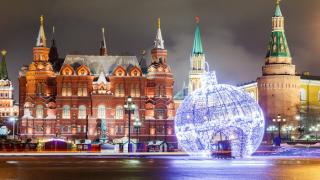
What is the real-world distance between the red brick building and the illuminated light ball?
225ft

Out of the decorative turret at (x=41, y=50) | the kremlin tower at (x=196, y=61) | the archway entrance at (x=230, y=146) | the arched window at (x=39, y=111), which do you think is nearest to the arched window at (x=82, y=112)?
the arched window at (x=39, y=111)

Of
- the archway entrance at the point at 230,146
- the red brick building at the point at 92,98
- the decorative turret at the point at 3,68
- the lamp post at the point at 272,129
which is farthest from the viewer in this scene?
the decorative turret at the point at 3,68

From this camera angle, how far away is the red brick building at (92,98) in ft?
395

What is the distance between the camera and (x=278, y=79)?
14212cm

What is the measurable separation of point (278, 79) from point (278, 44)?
7901 mm

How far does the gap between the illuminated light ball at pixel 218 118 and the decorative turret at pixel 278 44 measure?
9304 cm

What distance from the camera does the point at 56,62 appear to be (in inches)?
5384

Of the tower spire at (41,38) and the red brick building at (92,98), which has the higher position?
the tower spire at (41,38)

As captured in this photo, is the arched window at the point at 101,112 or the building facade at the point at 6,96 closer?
the arched window at the point at 101,112

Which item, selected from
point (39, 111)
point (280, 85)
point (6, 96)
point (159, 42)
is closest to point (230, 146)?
point (39, 111)

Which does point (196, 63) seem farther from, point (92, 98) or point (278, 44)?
point (92, 98)

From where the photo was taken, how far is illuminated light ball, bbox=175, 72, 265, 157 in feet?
157

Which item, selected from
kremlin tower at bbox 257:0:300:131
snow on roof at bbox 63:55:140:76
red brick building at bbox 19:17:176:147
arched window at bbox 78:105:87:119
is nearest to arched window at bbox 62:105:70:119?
red brick building at bbox 19:17:176:147

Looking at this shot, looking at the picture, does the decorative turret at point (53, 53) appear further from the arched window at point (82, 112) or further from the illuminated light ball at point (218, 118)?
the illuminated light ball at point (218, 118)
